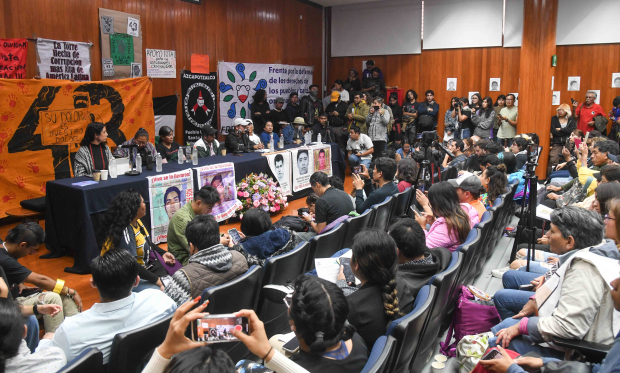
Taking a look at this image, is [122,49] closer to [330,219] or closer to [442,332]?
[330,219]

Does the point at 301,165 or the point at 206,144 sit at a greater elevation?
the point at 206,144

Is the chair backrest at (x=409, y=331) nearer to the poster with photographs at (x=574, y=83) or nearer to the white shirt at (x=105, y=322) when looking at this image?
the white shirt at (x=105, y=322)

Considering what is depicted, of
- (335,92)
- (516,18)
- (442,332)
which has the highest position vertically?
(516,18)

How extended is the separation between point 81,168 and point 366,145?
15.1 feet

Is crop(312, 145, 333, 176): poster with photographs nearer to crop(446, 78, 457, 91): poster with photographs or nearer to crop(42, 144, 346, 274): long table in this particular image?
crop(42, 144, 346, 274): long table

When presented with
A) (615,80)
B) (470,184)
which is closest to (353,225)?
(470,184)

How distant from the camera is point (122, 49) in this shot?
6781mm

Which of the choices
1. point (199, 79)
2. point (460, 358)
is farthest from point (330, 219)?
point (199, 79)

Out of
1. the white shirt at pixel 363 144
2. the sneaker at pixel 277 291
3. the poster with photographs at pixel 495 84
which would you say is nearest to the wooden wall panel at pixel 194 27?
the white shirt at pixel 363 144

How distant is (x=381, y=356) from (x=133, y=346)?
Result: 2.91 feet

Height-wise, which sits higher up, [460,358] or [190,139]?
[190,139]

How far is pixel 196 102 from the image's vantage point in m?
8.06

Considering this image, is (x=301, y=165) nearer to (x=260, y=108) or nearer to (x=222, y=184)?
(x=222, y=184)

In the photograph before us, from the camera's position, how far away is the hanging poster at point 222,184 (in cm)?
531
